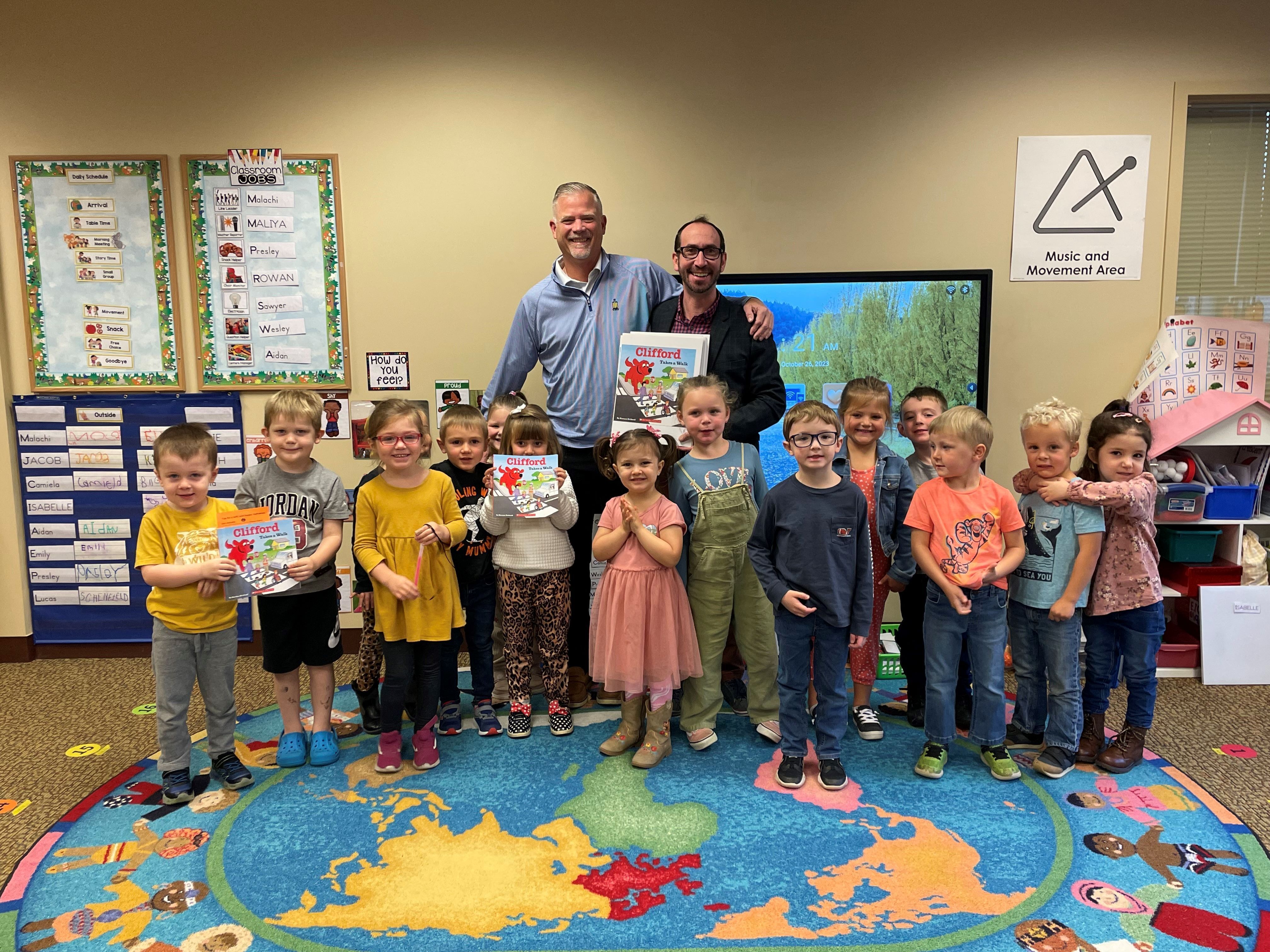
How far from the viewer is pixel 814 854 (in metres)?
2.12

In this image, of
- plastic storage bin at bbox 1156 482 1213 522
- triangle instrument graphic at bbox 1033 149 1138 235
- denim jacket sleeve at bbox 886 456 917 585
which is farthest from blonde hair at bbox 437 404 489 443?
plastic storage bin at bbox 1156 482 1213 522

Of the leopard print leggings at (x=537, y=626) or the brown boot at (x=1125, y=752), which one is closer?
the brown boot at (x=1125, y=752)

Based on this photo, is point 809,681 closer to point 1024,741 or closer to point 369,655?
point 1024,741

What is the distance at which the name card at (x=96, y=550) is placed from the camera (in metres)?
3.76

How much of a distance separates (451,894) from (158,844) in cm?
92

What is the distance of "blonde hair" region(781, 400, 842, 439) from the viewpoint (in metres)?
2.38

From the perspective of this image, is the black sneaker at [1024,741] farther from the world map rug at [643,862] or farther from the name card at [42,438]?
the name card at [42,438]

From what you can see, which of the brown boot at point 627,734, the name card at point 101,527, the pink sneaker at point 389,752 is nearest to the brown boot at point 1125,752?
the brown boot at point 627,734

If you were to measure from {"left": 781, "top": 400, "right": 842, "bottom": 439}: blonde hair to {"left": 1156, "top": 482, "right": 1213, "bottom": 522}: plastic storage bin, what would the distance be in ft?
5.83

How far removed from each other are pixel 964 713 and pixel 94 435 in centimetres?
396

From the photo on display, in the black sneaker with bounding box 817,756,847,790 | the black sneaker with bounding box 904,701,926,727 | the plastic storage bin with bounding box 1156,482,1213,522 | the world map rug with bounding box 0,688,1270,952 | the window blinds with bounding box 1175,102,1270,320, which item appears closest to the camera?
the world map rug with bounding box 0,688,1270,952

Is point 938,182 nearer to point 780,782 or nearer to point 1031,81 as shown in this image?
point 1031,81

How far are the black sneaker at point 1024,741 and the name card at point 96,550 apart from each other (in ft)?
12.8

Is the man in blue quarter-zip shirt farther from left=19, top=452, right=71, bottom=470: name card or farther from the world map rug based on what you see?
left=19, top=452, right=71, bottom=470: name card
